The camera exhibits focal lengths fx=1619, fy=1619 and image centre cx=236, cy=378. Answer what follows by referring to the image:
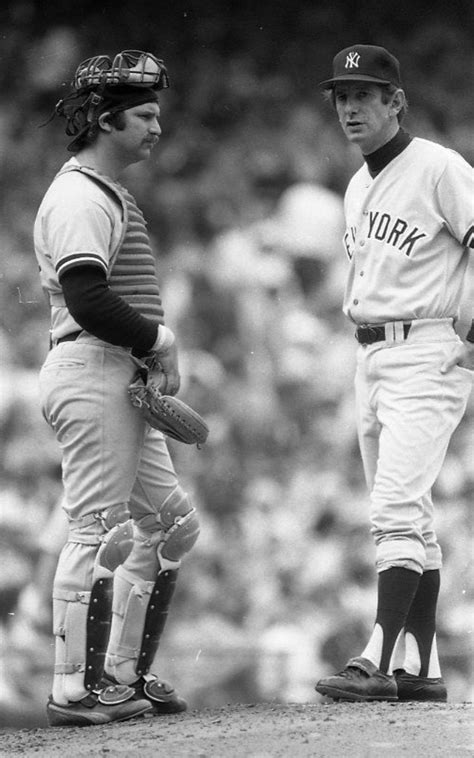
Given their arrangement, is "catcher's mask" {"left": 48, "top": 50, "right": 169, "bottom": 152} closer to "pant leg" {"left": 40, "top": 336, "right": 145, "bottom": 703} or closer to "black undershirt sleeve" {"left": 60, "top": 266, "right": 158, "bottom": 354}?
"black undershirt sleeve" {"left": 60, "top": 266, "right": 158, "bottom": 354}

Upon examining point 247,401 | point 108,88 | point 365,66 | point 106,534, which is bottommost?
point 106,534

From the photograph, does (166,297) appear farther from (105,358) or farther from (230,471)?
(105,358)

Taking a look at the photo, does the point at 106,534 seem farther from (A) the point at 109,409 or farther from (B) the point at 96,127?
(B) the point at 96,127

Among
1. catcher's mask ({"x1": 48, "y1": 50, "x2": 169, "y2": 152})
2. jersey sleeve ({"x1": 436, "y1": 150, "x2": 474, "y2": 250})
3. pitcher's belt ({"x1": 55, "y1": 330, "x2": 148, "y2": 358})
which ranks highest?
catcher's mask ({"x1": 48, "y1": 50, "x2": 169, "y2": 152})

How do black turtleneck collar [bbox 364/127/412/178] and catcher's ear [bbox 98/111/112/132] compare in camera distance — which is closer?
catcher's ear [bbox 98/111/112/132]

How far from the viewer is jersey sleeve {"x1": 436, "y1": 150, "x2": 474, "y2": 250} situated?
456 centimetres

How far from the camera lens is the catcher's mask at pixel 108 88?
14.6 ft

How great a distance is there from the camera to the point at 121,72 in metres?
4.45

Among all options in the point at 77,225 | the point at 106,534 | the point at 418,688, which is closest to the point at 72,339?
the point at 77,225

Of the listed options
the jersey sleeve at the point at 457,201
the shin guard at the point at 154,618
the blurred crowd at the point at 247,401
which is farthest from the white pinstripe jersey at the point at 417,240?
the blurred crowd at the point at 247,401

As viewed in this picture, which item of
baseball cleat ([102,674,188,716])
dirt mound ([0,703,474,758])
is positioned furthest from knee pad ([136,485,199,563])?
dirt mound ([0,703,474,758])

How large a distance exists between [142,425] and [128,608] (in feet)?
1.80

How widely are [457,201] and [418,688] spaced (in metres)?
1.41

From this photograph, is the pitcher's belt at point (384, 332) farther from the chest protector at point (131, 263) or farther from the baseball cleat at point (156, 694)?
the baseball cleat at point (156, 694)
